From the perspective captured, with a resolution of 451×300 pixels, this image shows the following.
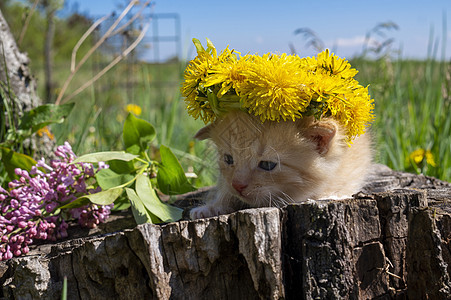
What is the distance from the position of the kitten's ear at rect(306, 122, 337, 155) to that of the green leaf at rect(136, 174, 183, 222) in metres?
0.63

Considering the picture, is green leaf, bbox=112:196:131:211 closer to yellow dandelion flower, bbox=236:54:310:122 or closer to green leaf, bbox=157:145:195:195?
green leaf, bbox=157:145:195:195

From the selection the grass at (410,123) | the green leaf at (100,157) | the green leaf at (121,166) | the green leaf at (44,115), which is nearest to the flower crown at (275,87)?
the green leaf at (100,157)

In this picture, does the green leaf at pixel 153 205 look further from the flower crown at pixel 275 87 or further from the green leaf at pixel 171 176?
the flower crown at pixel 275 87

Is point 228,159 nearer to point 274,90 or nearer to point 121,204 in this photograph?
point 274,90

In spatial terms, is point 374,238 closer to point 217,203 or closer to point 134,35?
point 217,203

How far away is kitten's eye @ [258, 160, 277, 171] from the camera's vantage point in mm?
1506

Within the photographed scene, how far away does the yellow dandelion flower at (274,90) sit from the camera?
141 cm

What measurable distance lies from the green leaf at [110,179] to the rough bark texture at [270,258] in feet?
1.44

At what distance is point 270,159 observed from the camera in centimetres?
149

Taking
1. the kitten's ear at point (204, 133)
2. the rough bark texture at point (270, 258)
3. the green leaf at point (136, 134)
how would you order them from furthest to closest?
the green leaf at point (136, 134)
the kitten's ear at point (204, 133)
the rough bark texture at point (270, 258)

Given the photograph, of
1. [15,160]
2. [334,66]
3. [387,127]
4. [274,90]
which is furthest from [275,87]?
[387,127]

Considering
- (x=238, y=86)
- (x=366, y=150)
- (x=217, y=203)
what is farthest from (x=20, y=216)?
(x=366, y=150)

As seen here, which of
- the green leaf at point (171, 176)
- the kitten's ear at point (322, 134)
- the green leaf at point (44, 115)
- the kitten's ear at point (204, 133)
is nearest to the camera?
the kitten's ear at point (322, 134)

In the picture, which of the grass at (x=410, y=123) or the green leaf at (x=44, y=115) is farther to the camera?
the grass at (x=410, y=123)
